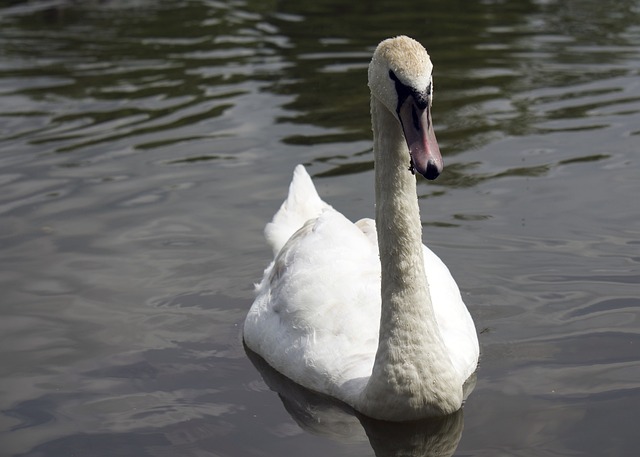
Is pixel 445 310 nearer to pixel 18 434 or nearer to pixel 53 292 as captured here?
pixel 18 434

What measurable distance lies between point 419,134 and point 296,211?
10.3ft

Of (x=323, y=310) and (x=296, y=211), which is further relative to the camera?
(x=296, y=211)

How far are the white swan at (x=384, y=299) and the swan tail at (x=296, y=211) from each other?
0.73 meters

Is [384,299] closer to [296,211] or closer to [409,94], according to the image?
[409,94]

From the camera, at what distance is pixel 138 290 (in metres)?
8.56

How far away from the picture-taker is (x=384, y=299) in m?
6.30

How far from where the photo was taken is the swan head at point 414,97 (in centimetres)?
564

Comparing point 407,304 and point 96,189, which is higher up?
point 407,304

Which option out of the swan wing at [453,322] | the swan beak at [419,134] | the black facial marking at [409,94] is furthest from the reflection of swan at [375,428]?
the black facial marking at [409,94]

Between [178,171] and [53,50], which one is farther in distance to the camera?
[53,50]

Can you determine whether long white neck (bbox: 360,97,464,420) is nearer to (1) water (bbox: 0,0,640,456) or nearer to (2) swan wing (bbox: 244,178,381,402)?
(1) water (bbox: 0,0,640,456)

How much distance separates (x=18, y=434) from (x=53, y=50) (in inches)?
458

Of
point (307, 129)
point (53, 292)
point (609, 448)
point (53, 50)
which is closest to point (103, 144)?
point (307, 129)

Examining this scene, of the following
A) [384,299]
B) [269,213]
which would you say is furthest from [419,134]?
[269,213]
